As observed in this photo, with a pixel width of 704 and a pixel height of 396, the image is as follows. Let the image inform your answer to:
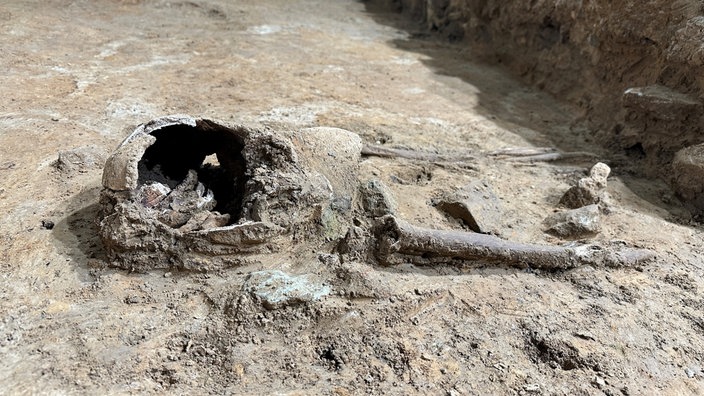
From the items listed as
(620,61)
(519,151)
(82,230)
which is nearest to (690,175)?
(519,151)

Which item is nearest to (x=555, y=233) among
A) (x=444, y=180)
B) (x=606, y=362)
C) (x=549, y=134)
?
(x=444, y=180)

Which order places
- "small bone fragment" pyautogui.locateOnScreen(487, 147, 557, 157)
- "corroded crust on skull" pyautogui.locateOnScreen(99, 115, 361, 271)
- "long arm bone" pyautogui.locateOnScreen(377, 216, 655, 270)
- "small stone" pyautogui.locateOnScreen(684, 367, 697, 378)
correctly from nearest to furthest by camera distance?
"small stone" pyautogui.locateOnScreen(684, 367, 697, 378), "corroded crust on skull" pyautogui.locateOnScreen(99, 115, 361, 271), "long arm bone" pyautogui.locateOnScreen(377, 216, 655, 270), "small bone fragment" pyautogui.locateOnScreen(487, 147, 557, 157)

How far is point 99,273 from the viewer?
2545mm

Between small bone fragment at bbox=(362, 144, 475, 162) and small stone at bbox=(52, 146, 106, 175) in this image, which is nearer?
small stone at bbox=(52, 146, 106, 175)

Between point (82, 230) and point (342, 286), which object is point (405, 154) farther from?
point (82, 230)

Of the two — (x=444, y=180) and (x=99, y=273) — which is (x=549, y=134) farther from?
(x=99, y=273)

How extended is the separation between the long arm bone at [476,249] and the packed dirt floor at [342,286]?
6cm

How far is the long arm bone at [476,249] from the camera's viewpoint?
2.61 m

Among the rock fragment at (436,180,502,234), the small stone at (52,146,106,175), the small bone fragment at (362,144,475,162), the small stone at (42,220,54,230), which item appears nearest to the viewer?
the small stone at (42,220,54,230)

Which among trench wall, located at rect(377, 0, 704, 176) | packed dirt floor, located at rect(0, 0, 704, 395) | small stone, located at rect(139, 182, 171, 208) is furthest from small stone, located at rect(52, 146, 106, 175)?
trench wall, located at rect(377, 0, 704, 176)

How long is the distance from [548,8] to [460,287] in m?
4.47

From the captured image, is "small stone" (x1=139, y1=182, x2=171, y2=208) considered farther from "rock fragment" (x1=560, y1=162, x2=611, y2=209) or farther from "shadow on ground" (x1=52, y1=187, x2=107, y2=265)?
"rock fragment" (x1=560, y1=162, x2=611, y2=209)

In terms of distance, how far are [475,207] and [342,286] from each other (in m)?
1.14

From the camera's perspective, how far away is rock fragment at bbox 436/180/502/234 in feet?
10.2
